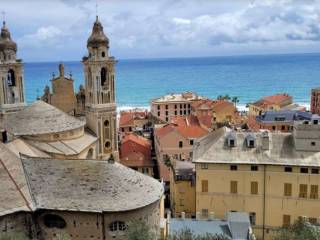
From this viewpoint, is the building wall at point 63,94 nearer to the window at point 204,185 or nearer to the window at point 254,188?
the window at point 204,185

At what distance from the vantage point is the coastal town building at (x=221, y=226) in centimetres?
2941

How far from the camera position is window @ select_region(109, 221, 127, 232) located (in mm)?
25781

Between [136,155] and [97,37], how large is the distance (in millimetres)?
17343

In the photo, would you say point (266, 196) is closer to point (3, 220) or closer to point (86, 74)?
point (3, 220)

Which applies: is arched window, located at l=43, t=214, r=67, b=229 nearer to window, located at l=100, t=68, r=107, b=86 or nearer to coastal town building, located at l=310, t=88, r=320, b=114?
window, located at l=100, t=68, r=107, b=86

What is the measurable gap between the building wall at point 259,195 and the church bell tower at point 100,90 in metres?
17.6

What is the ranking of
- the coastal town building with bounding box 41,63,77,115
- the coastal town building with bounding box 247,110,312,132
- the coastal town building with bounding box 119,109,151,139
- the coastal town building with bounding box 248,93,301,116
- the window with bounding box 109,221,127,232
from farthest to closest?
the coastal town building with bounding box 248,93,301,116 → the coastal town building with bounding box 119,109,151,139 → the coastal town building with bounding box 247,110,312,132 → the coastal town building with bounding box 41,63,77,115 → the window with bounding box 109,221,127,232

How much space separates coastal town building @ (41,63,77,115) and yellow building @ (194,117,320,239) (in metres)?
24.1

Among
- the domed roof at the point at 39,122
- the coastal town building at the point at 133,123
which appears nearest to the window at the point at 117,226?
the domed roof at the point at 39,122

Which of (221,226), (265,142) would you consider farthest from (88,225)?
(265,142)

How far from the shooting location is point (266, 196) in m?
34.3

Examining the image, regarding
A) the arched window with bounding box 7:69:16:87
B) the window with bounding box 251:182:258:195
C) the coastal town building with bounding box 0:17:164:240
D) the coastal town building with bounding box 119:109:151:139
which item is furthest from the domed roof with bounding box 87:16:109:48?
the coastal town building with bounding box 119:109:151:139

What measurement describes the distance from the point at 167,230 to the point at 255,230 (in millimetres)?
9237

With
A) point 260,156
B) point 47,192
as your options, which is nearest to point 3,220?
point 47,192
